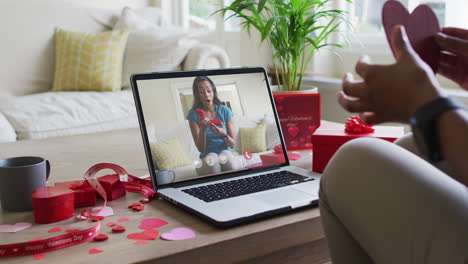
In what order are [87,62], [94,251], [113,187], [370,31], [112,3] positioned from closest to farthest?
[94,251] < [113,187] < [370,31] < [87,62] < [112,3]

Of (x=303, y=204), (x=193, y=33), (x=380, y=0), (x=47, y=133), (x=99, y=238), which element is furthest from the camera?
(x=193, y=33)

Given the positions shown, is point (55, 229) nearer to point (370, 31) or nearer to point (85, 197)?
point (85, 197)

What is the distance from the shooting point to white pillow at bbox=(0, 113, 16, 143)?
2.08 metres

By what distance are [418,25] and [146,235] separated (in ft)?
1.72

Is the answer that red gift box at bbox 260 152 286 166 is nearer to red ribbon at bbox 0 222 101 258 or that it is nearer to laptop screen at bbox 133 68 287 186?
laptop screen at bbox 133 68 287 186

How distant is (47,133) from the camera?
7.36 feet

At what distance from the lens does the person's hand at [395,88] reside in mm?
537

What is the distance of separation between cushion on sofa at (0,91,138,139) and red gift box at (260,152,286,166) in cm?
152

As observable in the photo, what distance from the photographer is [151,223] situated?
755 mm

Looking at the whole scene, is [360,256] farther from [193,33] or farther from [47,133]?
[193,33]

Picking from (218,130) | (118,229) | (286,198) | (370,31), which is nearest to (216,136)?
(218,130)

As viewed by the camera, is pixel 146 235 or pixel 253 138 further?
pixel 253 138

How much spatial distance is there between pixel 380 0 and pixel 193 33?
44.9 inches

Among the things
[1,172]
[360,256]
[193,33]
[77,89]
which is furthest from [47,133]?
[360,256]
